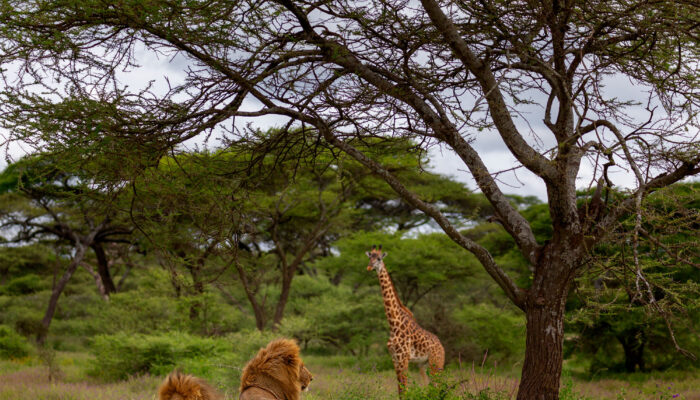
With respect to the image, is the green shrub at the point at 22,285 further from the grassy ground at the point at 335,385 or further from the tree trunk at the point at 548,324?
the tree trunk at the point at 548,324

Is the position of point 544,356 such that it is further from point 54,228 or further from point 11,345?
point 54,228

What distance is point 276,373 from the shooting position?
3812 millimetres

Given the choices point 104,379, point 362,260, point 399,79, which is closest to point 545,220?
point 362,260

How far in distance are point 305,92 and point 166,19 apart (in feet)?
5.37

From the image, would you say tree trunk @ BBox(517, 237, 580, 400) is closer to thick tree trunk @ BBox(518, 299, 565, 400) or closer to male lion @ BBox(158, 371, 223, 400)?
thick tree trunk @ BBox(518, 299, 565, 400)

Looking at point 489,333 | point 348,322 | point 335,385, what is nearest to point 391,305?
point 335,385

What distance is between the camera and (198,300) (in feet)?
51.9

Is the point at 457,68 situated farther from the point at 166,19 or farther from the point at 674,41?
the point at 166,19

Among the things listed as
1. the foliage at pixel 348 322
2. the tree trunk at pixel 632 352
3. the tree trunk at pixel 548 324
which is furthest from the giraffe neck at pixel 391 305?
the tree trunk at pixel 632 352

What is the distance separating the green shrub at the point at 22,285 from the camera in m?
25.2

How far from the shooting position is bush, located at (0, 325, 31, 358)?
55.3ft

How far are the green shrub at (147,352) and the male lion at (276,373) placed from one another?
8254mm

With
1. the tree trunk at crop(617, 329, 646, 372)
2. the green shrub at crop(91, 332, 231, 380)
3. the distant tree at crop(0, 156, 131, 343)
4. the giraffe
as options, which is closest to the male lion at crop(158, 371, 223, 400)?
the giraffe

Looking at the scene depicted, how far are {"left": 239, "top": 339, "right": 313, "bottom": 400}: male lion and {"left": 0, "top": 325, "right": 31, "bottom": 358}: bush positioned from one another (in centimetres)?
1619
